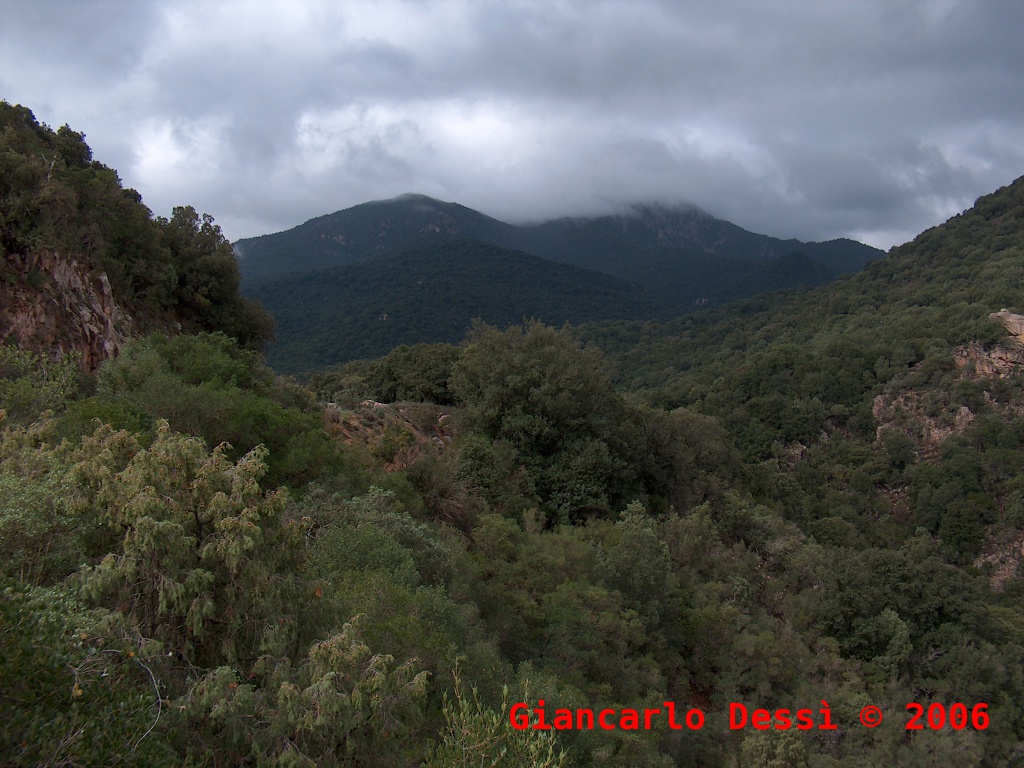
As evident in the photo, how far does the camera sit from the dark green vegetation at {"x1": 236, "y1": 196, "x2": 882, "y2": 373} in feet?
275

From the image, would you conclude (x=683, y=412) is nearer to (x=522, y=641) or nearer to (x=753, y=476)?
(x=753, y=476)

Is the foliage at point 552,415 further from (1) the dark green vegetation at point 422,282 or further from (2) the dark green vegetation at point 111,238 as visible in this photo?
(1) the dark green vegetation at point 422,282

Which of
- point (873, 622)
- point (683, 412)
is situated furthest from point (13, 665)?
point (683, 412)

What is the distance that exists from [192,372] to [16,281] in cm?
421

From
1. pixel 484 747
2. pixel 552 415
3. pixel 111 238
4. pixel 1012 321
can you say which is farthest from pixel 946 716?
pixel 1012 321

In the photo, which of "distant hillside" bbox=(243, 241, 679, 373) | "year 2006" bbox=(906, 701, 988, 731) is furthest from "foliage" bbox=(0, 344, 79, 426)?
"distant hillside" bbox=(243, 241, 679, 373)

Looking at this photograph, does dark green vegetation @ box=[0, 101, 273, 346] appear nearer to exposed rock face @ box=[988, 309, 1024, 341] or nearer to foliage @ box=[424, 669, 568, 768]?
foliage @ box=[424, 669, 568, 768]

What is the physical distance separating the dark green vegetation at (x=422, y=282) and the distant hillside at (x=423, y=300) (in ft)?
0.90

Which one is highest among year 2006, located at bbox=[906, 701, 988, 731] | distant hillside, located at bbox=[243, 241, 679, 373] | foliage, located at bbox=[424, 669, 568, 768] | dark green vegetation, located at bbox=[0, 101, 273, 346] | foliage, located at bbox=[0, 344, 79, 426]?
distant hillside, located at bbox=[243, 241, 679, 373]

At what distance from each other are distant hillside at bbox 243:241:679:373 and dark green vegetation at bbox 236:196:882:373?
273 millimetres

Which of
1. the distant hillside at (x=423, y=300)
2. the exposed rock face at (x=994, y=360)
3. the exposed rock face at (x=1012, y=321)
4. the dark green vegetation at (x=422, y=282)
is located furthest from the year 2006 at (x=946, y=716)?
the dark green vegetation at (x=422, y=282)

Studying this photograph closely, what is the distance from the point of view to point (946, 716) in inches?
555

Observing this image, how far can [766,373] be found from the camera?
5850cm

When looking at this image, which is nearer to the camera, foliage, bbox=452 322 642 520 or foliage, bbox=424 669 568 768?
foliage, bbox=424 669 568 768
